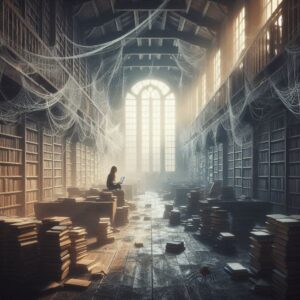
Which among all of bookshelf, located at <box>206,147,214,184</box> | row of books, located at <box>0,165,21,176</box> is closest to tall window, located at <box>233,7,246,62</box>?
bookshelf, located at <box>206,147,214,184</box>

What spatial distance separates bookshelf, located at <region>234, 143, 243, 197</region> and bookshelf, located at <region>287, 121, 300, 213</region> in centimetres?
379

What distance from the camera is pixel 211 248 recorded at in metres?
6.86

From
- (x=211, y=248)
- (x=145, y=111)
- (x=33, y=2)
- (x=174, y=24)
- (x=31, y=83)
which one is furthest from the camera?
(x=145, y=111)

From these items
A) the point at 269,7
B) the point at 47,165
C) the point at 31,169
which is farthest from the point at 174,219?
the point at 269,7

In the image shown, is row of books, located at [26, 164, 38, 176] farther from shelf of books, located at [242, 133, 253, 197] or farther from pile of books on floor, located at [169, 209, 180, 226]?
shelf of books, located at [242, 133, 253, 197]

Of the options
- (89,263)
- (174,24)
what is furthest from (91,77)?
(89,263)

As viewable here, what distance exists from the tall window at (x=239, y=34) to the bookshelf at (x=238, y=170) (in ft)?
12.1

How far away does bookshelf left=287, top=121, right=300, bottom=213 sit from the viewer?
7.32m

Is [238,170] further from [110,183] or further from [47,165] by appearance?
[47,165]

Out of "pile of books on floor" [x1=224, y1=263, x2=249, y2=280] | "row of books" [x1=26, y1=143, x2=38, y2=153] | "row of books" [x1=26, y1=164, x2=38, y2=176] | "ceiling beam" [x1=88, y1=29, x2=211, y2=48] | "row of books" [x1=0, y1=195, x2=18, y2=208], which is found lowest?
"pile of books on floor" [x1=224, y1=263, x2=249, y2=280]

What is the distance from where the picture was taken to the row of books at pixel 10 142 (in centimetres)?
782

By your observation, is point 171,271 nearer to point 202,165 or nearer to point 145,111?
point 202,165

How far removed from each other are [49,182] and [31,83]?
15.2 ft

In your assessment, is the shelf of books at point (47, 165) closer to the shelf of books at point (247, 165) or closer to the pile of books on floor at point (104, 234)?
the pile of books on floor at point (104, 234)
